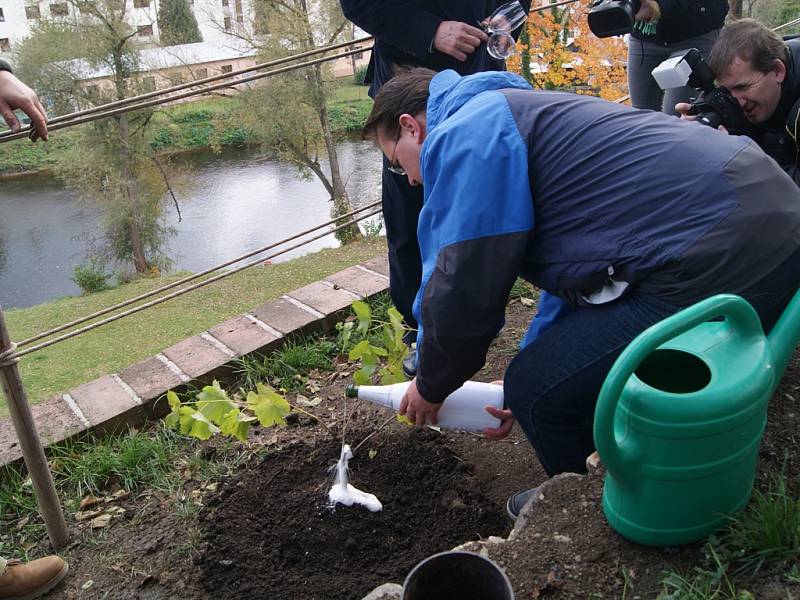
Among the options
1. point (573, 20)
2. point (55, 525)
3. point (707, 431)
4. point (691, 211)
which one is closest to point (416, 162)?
point (691, 211)

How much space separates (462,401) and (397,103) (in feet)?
2.83

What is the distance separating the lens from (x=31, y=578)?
83.1 inches

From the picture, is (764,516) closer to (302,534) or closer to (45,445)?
(302,534)

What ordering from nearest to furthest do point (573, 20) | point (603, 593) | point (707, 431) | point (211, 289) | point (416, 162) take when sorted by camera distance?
point (707, 431)
point (603, 593)
point (416, 162)
point (211, 289)
point (573, 20)

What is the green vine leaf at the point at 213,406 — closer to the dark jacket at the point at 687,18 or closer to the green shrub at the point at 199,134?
the dark jacket at the point at 687,18

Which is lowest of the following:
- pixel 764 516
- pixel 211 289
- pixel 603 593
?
pixel 211 289

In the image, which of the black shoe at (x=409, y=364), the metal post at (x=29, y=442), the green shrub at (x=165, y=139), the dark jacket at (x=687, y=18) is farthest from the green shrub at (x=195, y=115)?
the metal post at (x=29, y=442)

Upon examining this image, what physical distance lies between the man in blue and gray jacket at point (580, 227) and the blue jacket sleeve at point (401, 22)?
85 centimetres

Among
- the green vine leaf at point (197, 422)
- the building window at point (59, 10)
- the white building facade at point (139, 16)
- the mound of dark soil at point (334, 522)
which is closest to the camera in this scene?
the mound of dark soil at point (334, 522)

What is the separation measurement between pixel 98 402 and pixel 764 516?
2559 millimetres

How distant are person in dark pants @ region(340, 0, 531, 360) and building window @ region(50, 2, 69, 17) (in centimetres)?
2378

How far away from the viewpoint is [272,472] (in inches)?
98.3

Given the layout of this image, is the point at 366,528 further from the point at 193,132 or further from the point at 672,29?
the point at 193,132

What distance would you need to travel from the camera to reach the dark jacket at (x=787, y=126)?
Result: 101 inches
